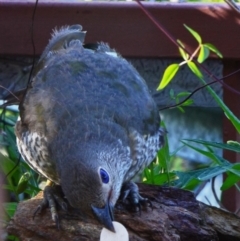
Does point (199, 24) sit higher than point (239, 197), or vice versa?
point (199, 24)

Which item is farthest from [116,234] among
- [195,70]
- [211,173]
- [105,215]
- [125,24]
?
[125,24]

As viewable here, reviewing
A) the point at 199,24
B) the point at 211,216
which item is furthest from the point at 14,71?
the point at 211,216

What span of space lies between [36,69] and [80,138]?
1.16 m

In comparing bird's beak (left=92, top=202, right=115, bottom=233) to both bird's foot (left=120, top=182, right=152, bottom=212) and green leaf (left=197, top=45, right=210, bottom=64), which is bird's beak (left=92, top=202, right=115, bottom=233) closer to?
bird's foot (left=120, top=182, right=152, bottom=212)

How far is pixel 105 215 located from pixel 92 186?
0.12 m

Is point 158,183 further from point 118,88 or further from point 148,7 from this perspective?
point 148,7

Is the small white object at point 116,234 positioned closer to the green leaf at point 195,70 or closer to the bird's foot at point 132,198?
the bird's foot at point 132,198

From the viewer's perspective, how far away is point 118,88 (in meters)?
3.92

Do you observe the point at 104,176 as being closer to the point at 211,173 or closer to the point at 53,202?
the point at 53,202

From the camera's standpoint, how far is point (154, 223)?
10.9ft

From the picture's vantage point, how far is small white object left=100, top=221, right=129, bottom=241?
309cm

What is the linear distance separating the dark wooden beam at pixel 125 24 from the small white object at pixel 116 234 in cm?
170

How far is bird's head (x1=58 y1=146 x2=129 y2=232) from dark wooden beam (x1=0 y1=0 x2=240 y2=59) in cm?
155

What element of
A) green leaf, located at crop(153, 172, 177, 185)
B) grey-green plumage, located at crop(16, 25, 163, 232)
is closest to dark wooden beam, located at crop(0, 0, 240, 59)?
grey-green plumage, located at crop(16, 25, 163, 232)
